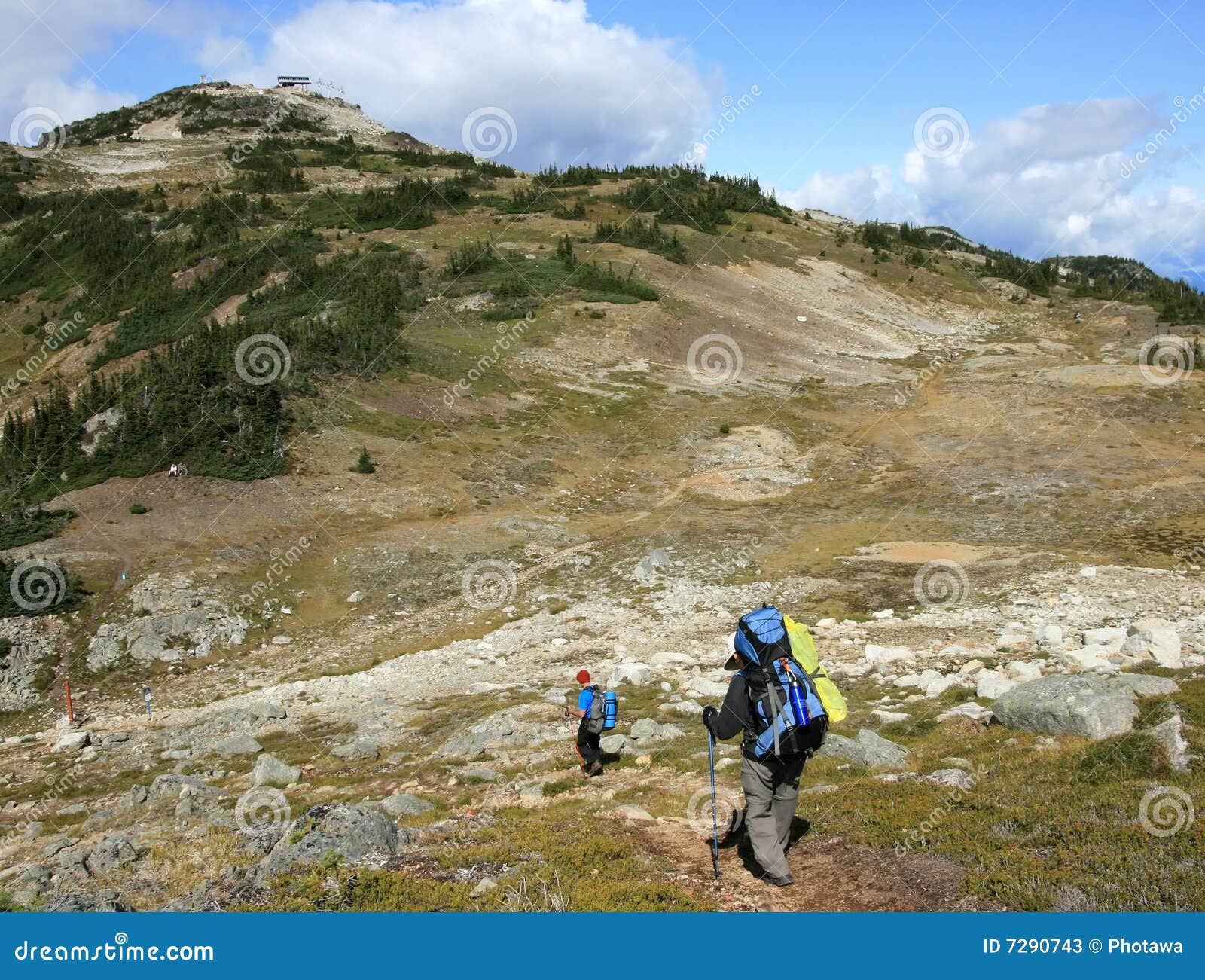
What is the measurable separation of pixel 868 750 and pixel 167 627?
14618 millimetres

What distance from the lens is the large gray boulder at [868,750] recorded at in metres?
9.63

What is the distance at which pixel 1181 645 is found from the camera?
12.9m

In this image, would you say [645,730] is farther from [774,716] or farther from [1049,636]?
[1049,636]

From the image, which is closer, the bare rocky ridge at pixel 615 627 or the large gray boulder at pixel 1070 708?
the bare rocky ridge at pixel 615 627

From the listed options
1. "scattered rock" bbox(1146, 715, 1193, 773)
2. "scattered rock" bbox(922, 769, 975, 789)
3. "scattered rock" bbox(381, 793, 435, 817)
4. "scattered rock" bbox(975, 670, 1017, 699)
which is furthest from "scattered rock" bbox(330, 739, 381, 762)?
"scattered rock" bbox(1146, 715, 1193, 773)

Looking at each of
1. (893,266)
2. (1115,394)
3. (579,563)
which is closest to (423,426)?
(579,563)

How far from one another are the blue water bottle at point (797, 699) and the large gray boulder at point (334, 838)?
13.1ft

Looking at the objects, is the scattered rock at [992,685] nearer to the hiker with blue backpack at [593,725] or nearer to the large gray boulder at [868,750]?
the large gray boulder at [868,750]

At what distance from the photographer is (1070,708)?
930 cm

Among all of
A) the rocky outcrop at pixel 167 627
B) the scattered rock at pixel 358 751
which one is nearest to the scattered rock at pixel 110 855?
the scattered rock at pixel 358 751

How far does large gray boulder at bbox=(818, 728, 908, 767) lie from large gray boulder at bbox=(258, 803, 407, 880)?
502cm

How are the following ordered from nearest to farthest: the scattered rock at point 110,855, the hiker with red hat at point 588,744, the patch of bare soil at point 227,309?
1. the scattered rock at point 110,855
2. the hiker with red hat at point 588,744
3. the patch of bare soil at point 227,309

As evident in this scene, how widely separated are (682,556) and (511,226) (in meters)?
40.4

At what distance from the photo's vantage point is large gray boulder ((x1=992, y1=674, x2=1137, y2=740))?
9.01 m
